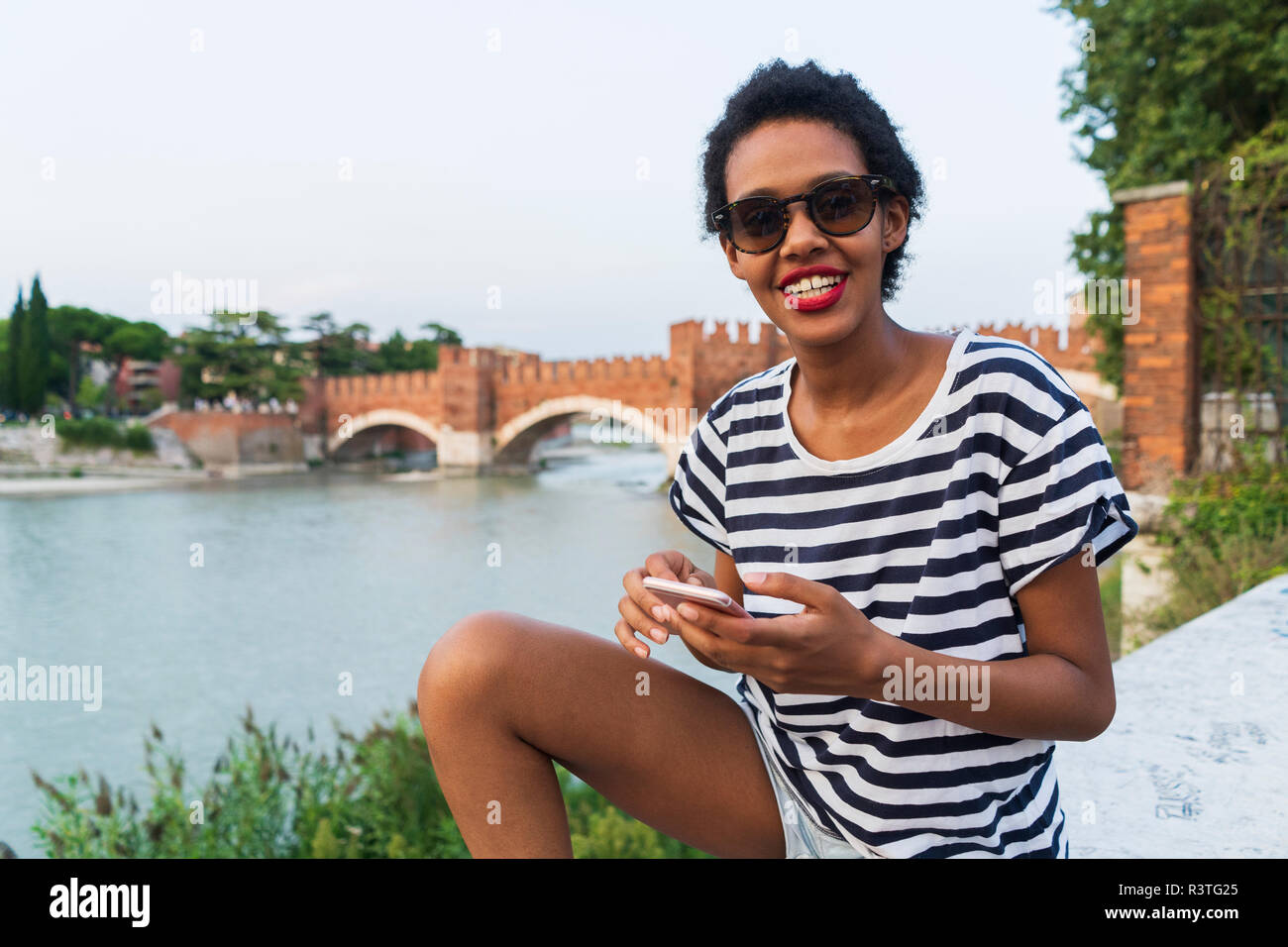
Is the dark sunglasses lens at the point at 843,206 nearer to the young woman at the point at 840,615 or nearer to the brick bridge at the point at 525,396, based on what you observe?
the young woman at the point at 840,615

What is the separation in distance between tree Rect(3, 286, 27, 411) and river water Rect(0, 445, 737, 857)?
11.5 meters

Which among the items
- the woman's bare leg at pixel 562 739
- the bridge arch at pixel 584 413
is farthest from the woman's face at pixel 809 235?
the bridge arch at pixel 584 413

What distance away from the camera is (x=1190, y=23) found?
698cm

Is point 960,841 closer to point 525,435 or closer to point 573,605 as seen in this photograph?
point 573,605

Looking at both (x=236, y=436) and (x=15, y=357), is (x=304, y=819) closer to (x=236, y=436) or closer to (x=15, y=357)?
(x=236, y=436)

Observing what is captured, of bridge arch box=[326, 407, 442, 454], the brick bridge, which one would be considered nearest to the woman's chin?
the brick bridge

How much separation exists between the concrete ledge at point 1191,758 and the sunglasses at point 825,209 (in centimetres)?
89

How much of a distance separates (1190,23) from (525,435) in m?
21.2

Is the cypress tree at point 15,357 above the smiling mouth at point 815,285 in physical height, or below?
A: above

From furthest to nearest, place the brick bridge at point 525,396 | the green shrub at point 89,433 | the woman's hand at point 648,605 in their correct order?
the green shrub at point 89,433 < the brick bridge at point 525,396 < the woman's hand at point 648,605

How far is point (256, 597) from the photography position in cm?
1052

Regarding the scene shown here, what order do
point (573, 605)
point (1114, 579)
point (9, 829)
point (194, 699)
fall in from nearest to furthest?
point (9, 829) → point (194, 699) → point (1114, 579) → point (573, 605)

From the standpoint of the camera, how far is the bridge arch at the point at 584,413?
2225 centimetres
